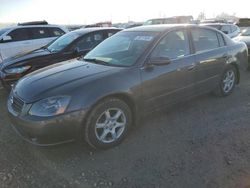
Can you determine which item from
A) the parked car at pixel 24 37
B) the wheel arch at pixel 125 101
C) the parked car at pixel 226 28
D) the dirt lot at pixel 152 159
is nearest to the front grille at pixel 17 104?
the dirt lot at pixel 152 159

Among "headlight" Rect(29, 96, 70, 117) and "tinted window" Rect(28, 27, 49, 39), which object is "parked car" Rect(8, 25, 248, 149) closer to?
"headlight" Rect(29, 96, 70, 117)

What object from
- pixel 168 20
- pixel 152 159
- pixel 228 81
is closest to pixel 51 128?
pixel 152 159

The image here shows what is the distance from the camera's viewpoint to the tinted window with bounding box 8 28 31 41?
10078 mm

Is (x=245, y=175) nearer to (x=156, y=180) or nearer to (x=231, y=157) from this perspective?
(x=231, y=157)

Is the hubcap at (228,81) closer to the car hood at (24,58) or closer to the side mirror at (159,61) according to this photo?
the side mirror at (159,61)

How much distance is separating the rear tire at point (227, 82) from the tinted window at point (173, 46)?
53.6 inches

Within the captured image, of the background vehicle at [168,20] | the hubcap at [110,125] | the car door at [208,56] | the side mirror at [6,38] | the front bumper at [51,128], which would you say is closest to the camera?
the front bumper at [51,128]

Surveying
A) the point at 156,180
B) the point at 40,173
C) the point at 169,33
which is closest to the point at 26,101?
the point at 40,173

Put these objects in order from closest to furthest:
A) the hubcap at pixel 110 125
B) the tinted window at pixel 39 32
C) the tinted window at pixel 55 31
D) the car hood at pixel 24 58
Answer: the hubcap at pixel 110 125, the car hood at pixel 24 58, the tinted window at pixel 39 32, the tinted window at pixel 55 31

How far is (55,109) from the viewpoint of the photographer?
3.35m

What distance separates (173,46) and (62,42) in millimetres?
3461

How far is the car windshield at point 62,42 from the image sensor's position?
680 cm

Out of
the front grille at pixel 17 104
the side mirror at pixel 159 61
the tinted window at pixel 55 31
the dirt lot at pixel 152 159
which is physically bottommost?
the dirt lot at pixel 152 159

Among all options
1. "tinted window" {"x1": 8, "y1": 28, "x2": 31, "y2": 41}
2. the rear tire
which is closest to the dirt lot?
the rear tire
